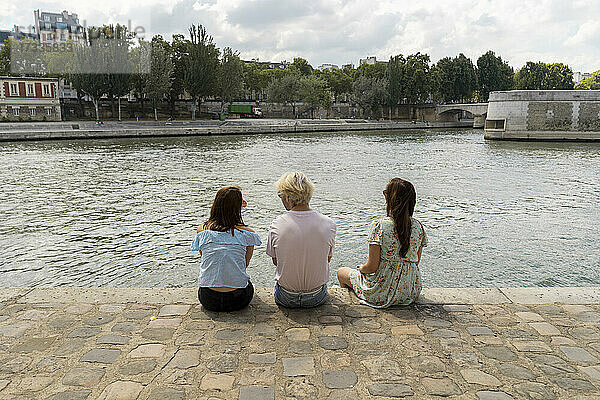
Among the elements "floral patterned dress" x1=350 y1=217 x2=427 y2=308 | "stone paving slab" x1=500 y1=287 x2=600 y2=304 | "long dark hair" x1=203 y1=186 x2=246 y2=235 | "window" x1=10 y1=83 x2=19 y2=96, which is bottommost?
"stone paving slab" x1=500 y1=287 x2=600 y2=304

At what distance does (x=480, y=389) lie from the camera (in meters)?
2.98

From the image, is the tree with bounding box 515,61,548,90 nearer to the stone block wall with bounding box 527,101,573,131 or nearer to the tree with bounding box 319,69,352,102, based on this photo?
the tree with bounding box 319,69,352,102

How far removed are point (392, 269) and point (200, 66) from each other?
5407 centimetres

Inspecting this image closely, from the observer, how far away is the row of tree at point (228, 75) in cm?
4925

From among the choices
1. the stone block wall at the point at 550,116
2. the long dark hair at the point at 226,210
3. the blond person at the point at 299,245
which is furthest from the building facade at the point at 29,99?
the blond person at the point at 299,245

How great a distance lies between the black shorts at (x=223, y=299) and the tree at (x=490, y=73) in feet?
277

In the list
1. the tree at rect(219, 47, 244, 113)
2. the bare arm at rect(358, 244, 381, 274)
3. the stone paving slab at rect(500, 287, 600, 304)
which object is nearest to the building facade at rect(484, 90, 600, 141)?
the tree at rect(219, 47, 244, 113)

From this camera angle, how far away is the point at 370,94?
2689 inches

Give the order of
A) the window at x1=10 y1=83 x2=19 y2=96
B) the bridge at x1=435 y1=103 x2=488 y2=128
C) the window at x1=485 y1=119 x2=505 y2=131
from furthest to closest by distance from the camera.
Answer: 1. the bridge at x1=435 y1=103 x2=488 y2=128
2. the window at x1=10 y1=83 x2=19 y2=96
3. the window at x1=485 y1=119 x2=505 y2=131

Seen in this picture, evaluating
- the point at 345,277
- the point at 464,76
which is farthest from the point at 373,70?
the point at 345,277

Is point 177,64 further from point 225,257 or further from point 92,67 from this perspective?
point 225,257

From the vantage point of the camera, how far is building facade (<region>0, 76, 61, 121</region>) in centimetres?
5012

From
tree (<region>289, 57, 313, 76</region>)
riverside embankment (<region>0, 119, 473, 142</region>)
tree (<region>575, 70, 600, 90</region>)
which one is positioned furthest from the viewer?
tree (<region>289, 57, 313, 76</region>)

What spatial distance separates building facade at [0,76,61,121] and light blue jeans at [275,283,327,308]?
54.3 meters
